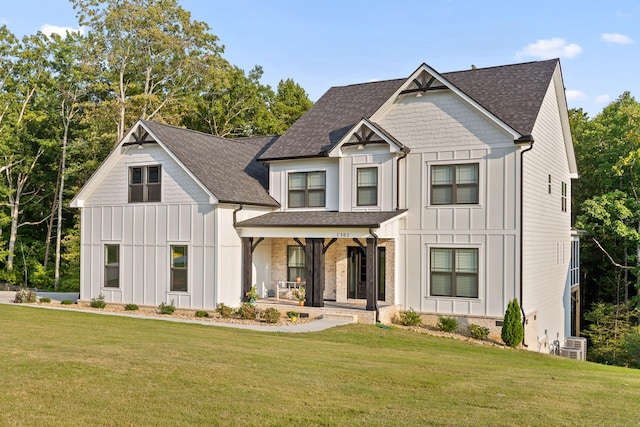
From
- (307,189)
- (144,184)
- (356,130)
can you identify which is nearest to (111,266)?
(144,184)

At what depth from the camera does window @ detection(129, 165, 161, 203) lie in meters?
22.6

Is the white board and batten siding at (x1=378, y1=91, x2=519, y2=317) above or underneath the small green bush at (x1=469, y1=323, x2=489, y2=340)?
above

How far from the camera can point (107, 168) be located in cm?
2361

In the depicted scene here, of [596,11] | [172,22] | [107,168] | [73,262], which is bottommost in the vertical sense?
[73,262]

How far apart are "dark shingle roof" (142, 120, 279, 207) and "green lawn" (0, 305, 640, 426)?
7639 mm

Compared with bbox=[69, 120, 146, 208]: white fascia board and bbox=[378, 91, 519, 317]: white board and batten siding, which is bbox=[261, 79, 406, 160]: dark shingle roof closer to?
bbox=[378, 91, 519, 317]: white board and batten siding

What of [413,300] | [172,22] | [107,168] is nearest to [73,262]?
[107,168]

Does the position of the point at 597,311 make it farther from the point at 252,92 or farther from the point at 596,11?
the point at 252,92

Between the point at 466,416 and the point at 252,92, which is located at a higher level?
the point at 252,92

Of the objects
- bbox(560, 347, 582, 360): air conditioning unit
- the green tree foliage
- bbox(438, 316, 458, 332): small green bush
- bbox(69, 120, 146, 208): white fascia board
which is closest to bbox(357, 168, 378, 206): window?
bbox(438, 316, 458, 332): small green bush

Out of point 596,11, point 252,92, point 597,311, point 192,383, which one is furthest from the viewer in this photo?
point 252,92

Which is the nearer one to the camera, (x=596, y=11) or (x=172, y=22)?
(x=596, y=11)

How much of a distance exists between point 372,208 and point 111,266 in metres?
11.0

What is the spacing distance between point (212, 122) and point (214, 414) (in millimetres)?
40128
